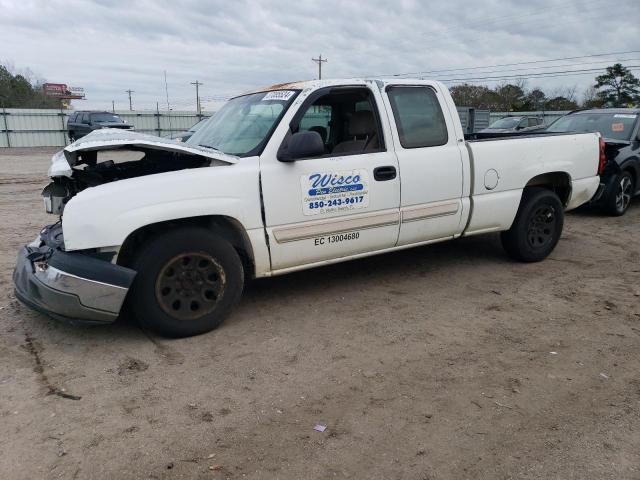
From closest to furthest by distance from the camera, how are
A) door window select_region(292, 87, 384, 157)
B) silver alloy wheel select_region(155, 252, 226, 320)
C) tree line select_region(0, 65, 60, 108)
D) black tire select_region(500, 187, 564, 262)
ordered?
silver alloy wheel select_region(155, 252, 226, 320)
door window select_region(292, 87, 384, 157)
black tire select_region(500, 187, 564, 262)
tree line select_region(0, 65, 60, 108)

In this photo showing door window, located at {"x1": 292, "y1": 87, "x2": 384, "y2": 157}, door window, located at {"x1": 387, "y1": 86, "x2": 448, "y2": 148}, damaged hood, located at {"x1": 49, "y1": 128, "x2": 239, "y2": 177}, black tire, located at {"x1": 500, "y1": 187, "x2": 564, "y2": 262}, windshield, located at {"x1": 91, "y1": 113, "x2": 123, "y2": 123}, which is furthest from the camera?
windshield, located at {"x1": 91, "y1": 113, "x2": 123, "y2": 123}

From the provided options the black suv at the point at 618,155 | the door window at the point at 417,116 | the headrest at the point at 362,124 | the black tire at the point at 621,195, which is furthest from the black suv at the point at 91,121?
the door window at the point at 417,116

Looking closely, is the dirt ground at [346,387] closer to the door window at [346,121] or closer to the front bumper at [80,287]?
the front bumper at [80,287]

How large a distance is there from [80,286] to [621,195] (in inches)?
330

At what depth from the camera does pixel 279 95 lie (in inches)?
178

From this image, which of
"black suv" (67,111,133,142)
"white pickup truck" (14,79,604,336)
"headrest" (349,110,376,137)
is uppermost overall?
"black suv" (67,111,133,142)

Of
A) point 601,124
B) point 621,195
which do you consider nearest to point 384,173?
point 621,195

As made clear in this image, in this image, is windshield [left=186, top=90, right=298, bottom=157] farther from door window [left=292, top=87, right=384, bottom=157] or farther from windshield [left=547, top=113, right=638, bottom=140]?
windshield [left=547, top=113, right=638, bottom=140]

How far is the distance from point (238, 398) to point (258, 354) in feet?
1.93

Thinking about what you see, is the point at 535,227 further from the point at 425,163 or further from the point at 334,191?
the point at 334,191

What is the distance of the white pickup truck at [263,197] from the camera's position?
3590 millimetres

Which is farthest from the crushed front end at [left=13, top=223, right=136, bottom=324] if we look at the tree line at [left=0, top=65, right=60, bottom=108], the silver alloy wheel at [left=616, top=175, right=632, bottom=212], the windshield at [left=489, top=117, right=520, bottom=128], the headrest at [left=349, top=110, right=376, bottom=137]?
the tree line at [left=0, top=65, right=60, bottom=108]

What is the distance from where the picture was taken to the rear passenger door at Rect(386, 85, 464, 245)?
186 inches

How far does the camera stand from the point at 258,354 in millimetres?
3723
